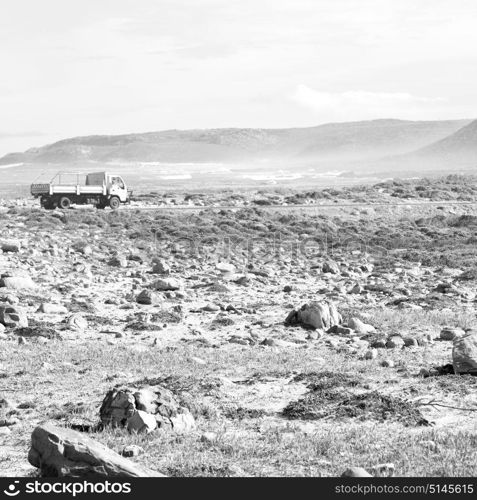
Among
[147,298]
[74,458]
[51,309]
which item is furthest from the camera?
[147,298]

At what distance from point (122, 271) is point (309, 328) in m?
8.32

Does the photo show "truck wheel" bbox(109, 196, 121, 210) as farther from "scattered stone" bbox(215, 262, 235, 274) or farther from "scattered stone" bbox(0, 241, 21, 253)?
"scattered stone" bbox(215, 262, 235, 274)

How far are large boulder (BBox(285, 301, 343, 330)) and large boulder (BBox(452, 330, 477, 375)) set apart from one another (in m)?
4.24

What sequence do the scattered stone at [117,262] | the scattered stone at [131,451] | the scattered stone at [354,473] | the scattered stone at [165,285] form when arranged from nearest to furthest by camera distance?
the scattered stone at [354,473]
the scattered stone at [131,451]
the scattered stone at [165,285]
the scattered stone at [117,262]

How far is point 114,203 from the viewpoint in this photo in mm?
37875

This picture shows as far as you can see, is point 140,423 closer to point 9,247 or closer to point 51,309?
point 51,309

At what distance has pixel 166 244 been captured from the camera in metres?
28.4

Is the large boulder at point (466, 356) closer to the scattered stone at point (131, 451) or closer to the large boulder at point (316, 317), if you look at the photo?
the large boulder at point (316, 317)

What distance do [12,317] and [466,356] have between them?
303 inches

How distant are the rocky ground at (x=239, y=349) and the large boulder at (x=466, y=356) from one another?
0.02m

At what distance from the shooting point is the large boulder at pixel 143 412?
29.5 ft

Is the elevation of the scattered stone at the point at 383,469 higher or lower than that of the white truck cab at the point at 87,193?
lower

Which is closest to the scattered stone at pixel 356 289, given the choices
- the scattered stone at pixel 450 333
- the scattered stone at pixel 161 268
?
the scattered stone at pixel 161 268

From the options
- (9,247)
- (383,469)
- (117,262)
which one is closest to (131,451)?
(383,469)
